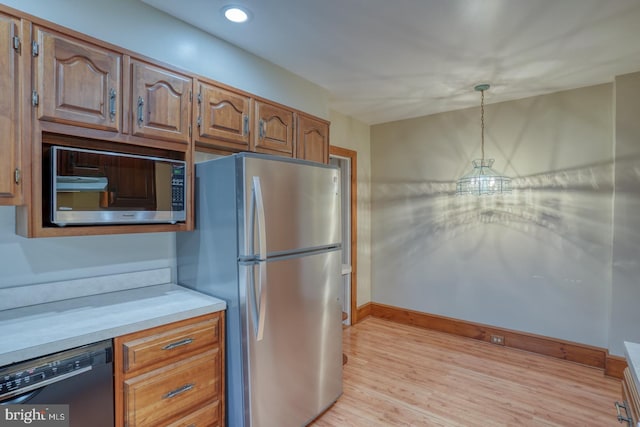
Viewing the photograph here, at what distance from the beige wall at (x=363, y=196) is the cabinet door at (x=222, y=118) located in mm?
1941

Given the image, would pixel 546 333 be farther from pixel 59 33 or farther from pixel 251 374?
pixel 59 33

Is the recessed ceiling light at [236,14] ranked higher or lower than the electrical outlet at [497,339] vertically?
higher

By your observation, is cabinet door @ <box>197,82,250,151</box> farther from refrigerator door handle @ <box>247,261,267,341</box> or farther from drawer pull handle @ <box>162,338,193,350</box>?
drawer pull handle @ <box>162,338,193,350</box>

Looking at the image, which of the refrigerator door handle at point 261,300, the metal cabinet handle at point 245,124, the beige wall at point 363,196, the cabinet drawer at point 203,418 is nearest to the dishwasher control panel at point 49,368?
the cabinet drawer at point 203,418

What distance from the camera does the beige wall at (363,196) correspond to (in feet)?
13.5

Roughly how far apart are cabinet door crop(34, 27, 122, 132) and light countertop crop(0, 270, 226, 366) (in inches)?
36.0

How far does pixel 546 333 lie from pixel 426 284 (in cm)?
125

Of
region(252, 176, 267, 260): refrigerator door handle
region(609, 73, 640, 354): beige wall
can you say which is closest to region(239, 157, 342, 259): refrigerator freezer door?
region(252, 176, 267, 260): refrigerator door handle

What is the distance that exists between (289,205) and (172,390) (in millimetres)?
1136

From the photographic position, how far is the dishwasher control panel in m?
1.16

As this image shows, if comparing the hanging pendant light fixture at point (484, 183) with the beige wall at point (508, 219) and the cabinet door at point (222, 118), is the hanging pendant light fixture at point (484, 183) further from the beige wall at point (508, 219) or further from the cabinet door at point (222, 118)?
the cabinet door at point (222, 118)

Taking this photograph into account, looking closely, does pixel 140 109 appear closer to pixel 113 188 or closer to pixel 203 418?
pixel 113 188

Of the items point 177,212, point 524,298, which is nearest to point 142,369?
point 177,212

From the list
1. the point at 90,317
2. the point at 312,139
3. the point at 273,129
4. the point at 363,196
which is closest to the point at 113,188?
the point at 90,317
